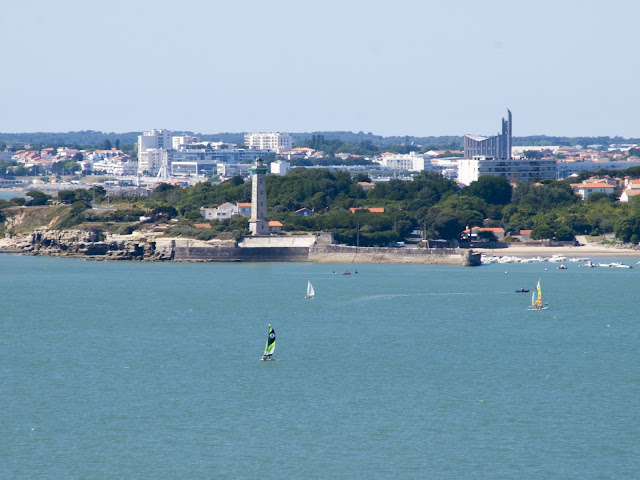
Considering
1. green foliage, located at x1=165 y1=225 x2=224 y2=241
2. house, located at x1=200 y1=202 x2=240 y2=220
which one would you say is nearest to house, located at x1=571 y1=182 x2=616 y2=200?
house, located at x1=200 y1=202 x2=240 y2=220

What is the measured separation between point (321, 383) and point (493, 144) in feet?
486

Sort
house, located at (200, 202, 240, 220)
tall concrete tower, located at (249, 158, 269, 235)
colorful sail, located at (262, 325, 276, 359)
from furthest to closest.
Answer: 1. house, located at (200, 202, 240, 220)
2. tall concrete tower, located at (249, 158, 269, 235)
3. colorful sail, located at (262, 325, 276, 359)

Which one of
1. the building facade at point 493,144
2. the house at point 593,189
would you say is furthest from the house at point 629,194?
the building facade at point 493,144

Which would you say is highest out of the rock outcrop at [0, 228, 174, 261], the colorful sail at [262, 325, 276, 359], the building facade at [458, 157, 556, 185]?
the building facade at [458, 157, 556, 185]

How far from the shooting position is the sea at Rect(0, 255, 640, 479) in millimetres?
25344

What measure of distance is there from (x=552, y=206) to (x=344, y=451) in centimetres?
7238

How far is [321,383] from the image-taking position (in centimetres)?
3278

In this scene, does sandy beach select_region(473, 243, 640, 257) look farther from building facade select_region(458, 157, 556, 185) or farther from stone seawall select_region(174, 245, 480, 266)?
building facade select_region(458, 157, 556, 185)

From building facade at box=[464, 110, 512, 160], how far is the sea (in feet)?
398

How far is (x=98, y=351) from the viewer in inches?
1505

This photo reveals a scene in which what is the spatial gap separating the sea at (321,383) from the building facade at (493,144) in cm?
12129

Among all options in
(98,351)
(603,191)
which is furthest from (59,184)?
(98,351)

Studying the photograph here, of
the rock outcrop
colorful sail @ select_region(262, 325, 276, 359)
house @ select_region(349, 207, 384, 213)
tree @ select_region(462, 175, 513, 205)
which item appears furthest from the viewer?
tree @ select_region(462, 175, 513, 205)

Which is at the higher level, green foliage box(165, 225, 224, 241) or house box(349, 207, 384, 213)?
house box(349, 207, 384, 213)
